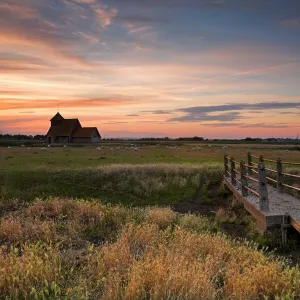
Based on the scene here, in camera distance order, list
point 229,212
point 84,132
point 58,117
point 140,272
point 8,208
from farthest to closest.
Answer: point 58,117 < point 84,132 < point 8,208 < point 229,212 < point 140,272

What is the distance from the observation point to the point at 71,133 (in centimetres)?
→ 9119

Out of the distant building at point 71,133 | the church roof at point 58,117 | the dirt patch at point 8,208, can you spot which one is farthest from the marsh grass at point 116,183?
the church roof at point 58,117

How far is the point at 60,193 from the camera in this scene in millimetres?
20422

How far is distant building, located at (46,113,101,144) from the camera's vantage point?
89.3m

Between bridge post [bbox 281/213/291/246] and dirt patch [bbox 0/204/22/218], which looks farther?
dirt patch [bbox 0/204/22/218]

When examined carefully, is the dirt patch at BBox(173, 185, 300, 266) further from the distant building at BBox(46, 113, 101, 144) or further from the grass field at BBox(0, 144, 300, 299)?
the distant building at BBox(46, 113, 101, 144)

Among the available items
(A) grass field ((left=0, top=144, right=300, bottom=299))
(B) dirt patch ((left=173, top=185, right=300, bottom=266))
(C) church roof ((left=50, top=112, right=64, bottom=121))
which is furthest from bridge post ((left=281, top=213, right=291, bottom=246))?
(C) church roof ((left=50, top=112, right=64, bottom=121))

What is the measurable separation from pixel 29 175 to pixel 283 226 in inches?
758

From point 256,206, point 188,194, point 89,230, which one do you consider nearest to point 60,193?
point 188,194

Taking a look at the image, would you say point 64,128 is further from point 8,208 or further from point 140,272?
point 140,272

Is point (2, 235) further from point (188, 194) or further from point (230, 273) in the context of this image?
point (188, 194)

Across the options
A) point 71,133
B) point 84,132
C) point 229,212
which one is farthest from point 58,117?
point 229,212

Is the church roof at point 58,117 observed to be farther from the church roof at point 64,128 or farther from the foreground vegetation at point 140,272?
the foreground vegetation at point 140,272

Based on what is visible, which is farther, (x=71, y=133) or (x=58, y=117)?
(x=58, y=117)
